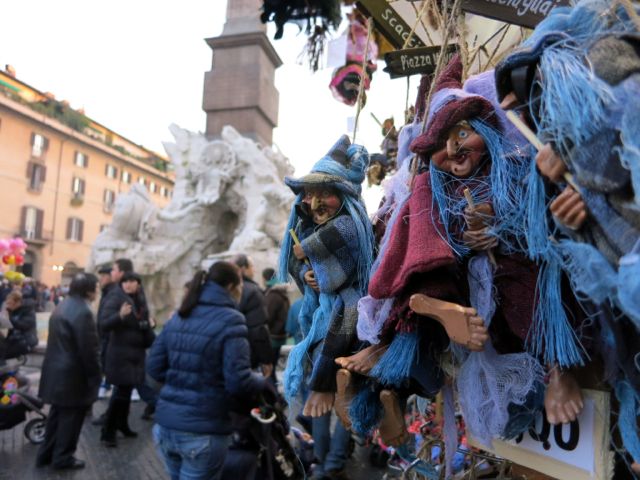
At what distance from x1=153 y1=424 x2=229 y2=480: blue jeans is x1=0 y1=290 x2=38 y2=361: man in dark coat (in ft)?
13.3

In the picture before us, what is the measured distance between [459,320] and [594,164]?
0.41m

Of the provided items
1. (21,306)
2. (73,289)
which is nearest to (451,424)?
(73,289)

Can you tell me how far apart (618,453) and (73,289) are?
4.24 metres

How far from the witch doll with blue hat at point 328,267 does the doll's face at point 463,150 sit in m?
0.41

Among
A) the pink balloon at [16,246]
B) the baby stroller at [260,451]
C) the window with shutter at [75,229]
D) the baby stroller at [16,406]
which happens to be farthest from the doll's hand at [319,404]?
the window with shutter at [75,229]

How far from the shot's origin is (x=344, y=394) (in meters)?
1.41

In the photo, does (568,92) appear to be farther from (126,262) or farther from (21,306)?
(21,306)

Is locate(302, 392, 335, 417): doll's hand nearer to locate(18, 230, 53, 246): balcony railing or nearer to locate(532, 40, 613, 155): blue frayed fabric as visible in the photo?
locate(532, 40, 613, 155): blue frayed fabric

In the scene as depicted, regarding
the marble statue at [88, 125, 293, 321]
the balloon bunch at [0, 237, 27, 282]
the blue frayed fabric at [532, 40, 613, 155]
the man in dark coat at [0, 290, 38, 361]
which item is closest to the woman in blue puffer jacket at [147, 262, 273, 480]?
the blue frayed fabric at [532, 40, 613, 155]

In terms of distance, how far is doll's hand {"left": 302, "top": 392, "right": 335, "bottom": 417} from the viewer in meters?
1.52

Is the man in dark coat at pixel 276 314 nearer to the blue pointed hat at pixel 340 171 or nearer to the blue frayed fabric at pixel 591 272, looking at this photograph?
the blue pointed hat at pixel 340 171

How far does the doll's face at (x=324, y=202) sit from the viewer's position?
1.67 m

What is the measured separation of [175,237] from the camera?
12.4 meters

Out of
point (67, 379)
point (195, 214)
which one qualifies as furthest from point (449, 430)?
point (195, 214)
